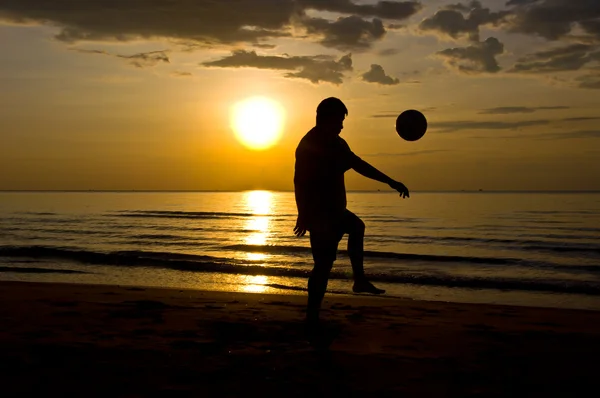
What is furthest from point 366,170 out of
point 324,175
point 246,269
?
point 246,269

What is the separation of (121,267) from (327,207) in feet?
49.1

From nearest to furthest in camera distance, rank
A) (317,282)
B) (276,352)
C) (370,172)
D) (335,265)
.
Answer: (276,352)
(370,172)
(317,282)
(335,265)

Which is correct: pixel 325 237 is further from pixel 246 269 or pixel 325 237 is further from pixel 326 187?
pixel 246 269

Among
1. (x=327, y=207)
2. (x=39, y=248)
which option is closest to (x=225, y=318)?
(x=327, y=207)

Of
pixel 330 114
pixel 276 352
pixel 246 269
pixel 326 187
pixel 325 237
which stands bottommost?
pixel 246 269

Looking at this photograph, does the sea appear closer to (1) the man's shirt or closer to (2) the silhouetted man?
(2) the silhouetted man

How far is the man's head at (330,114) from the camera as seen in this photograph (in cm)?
613

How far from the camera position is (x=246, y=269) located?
63.4 ft

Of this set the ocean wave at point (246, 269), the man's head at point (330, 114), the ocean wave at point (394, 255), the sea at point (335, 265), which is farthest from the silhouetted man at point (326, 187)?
the ocean wave at point (394, 255)

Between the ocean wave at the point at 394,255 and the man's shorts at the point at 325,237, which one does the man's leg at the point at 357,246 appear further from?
the ocean wave at the point at 394,255

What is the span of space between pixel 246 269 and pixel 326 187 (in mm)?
13640

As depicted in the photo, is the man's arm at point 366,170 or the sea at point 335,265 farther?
the sea at point 335,265

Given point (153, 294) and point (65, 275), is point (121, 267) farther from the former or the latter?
point (153, 294)

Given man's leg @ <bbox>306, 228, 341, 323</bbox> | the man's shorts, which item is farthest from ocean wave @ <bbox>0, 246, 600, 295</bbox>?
the man's shorts
